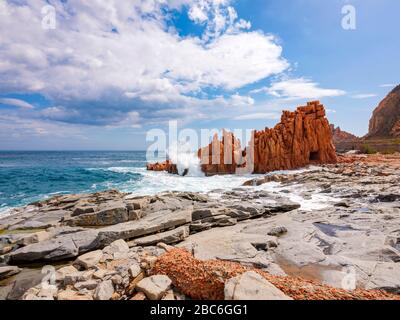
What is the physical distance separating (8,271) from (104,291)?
5.23 metres

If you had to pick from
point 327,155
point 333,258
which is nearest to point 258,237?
point 333,258

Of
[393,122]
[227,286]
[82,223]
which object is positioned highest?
[393,122]

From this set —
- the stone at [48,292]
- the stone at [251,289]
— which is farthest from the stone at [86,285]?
the stone at [251,289]

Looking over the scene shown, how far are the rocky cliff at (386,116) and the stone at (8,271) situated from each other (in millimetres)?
103714

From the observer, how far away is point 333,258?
7.60m

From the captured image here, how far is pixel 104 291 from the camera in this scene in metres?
5.67

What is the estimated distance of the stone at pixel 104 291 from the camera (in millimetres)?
5531

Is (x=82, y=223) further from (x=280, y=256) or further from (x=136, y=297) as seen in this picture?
(x=280, y=256)

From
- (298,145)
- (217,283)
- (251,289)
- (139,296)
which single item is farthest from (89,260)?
(298,145)

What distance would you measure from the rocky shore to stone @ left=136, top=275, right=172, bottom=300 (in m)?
0.03

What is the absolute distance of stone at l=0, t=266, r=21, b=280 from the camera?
8039 millimetres
